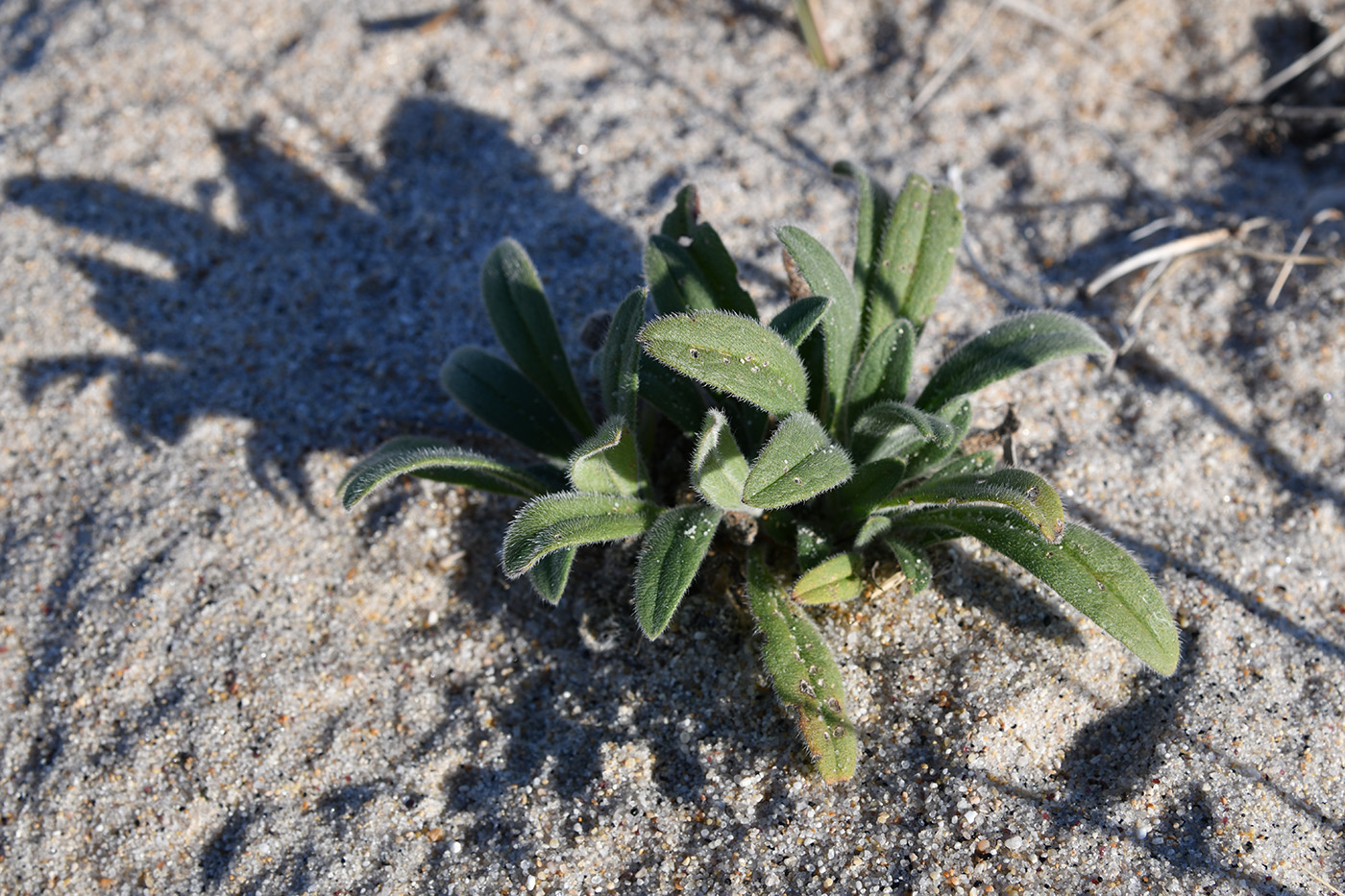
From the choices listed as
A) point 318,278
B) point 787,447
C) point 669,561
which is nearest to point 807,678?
point 669,561

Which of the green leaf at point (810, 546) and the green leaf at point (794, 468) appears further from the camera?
the green leaf at point (810, 546)

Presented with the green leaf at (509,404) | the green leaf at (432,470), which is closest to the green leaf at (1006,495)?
the green leaf at (432,470)

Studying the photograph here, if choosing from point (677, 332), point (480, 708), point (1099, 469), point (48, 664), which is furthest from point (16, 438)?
point (1099, 469)

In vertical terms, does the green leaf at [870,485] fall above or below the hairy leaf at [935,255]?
below

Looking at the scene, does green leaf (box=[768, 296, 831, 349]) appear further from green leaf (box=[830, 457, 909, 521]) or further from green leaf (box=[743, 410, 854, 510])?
green leaf (box=[830, 457, 909, 521])

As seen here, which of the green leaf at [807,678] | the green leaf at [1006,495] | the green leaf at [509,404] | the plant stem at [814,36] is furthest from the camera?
the plant stem at [814,36]

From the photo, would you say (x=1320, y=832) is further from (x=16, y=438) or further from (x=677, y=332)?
(x=16, y=438)

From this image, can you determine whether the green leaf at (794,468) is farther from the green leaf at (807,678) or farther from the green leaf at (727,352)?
the green leaf at (807,678)

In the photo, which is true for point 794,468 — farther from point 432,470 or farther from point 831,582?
point 432,470
